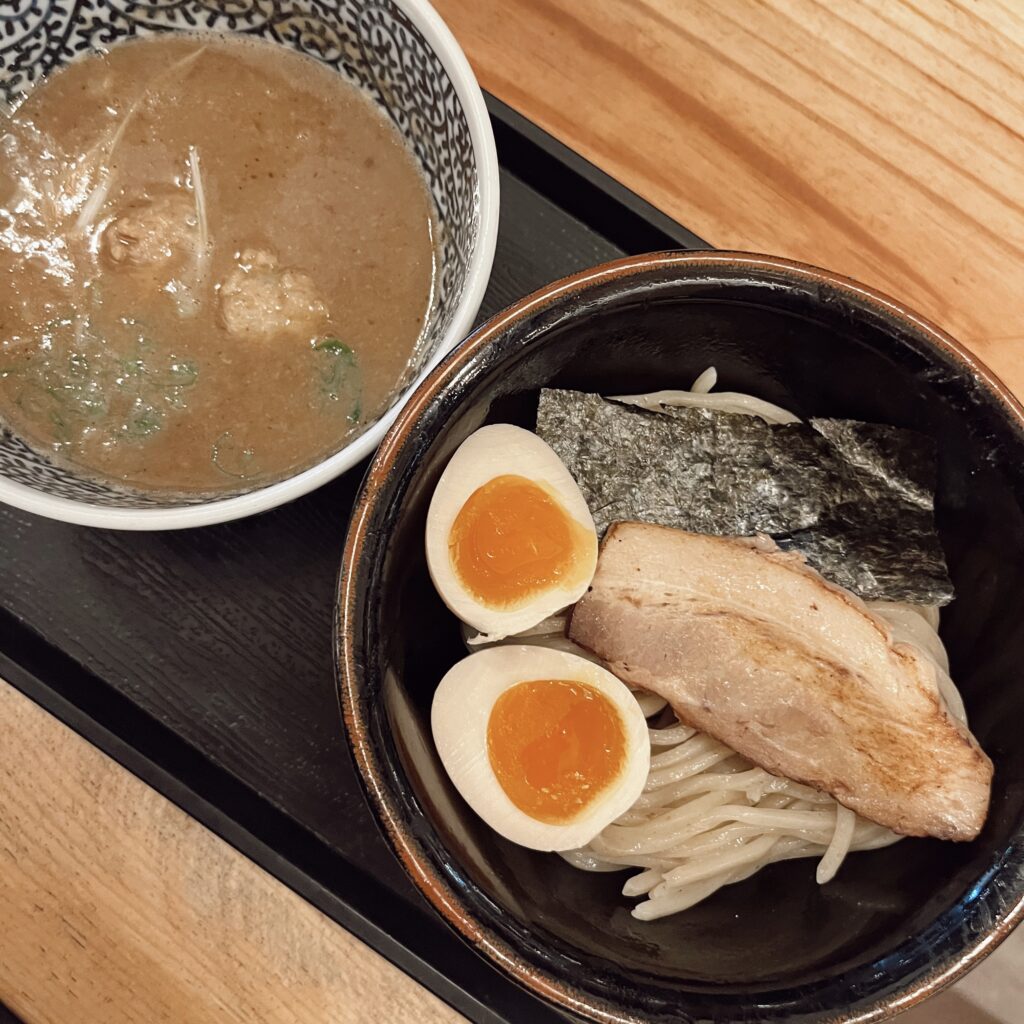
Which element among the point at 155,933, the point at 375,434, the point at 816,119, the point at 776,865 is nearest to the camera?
the point at 375,434

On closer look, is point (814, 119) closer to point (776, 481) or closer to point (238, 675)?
point (776, 481)

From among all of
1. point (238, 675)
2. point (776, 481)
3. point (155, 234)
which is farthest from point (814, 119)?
point (238, 675)

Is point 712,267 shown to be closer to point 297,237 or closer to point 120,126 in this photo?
point 297,237

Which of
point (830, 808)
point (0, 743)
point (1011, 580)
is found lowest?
point (0, 743)

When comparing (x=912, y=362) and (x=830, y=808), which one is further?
(x=830, y=808)

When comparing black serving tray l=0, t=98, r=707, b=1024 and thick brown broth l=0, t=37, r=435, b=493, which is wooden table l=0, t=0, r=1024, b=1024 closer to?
black serving tray l=0, t=98, r=707, b=1024

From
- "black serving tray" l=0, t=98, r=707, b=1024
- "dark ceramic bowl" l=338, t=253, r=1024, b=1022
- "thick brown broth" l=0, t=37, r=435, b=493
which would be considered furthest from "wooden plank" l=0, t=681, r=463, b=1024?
"thick brown broth" l=0, t=37, r=435, b=493

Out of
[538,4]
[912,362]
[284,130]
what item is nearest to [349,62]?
[284,130]
